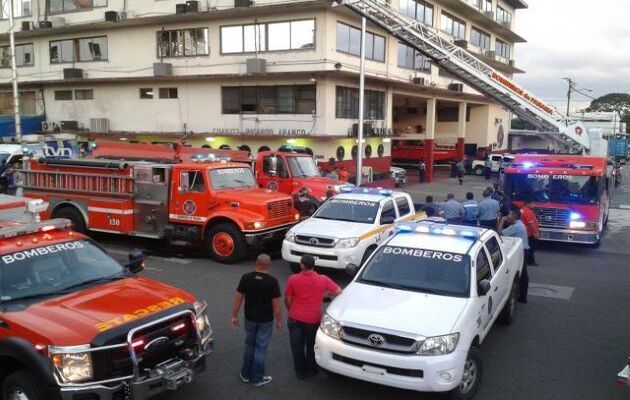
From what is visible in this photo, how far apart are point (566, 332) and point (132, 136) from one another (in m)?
25.6

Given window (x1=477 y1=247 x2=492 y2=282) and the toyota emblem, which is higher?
window (x1=477 y1=247 x2=492 y2=282)

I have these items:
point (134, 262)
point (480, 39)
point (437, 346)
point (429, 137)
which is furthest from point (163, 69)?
point (480, 39)

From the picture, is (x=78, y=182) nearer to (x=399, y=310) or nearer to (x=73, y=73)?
(x=399, y=310)

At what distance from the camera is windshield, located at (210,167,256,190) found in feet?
43.6

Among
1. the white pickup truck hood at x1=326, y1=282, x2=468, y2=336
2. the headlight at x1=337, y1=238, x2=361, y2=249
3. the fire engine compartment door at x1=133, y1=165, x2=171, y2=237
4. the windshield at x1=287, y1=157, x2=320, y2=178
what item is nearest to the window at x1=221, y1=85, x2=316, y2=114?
the windshield at x1=287, y1=157, x2=320, y2=178

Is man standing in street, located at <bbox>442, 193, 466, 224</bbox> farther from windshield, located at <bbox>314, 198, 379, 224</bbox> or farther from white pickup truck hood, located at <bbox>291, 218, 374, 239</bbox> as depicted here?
white pickup truck hood, located at <bbox>291, 218, 374, 239</bbox>

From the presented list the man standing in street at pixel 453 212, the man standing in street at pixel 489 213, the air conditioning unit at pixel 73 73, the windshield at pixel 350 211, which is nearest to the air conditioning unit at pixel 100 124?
the air conditioning unit at pixel 73 73

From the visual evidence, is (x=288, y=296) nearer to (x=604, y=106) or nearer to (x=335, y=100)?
(x=335, y=100)

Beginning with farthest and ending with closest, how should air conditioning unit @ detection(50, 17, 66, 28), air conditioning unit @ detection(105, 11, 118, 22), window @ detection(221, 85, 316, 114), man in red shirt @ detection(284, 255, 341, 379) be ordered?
air conditioning unit @ detection(50, 17, 66, 28) → air conditioning unit @ detection(105, 11, 118, 22) → window @ detection(221, 85, 316, 114) → man in red shirt @ detection(284, 255, 341, 379)

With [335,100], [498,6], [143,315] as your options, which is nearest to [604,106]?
[498,6]

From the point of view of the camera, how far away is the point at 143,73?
1123 inches

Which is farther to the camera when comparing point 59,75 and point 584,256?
point 59,75

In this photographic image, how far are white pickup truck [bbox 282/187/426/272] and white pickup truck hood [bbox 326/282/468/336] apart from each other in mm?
3970

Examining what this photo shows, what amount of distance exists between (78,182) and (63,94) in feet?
68.7
